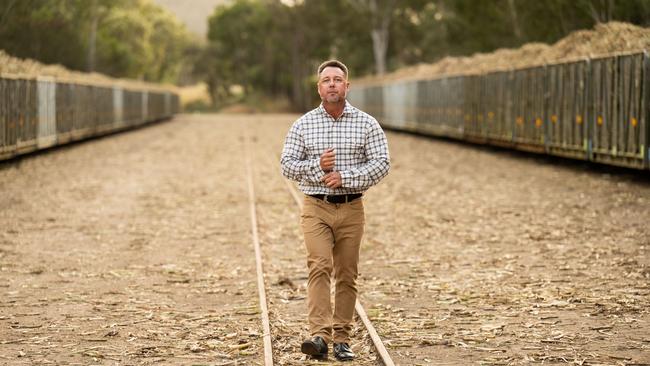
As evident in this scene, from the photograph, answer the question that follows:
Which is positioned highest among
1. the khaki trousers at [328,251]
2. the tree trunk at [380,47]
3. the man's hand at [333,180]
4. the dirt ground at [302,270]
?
the tree trunk at [380,47]

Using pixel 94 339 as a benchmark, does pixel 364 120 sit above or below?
above

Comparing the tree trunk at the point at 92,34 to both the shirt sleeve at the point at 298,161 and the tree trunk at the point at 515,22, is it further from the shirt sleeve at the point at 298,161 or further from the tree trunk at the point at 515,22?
the shirt sleeve at the point at 298,161

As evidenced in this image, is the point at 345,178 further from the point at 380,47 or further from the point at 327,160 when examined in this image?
the point at 380,47

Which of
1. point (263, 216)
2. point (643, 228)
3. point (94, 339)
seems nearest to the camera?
point (94, 339)

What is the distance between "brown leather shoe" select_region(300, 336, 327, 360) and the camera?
654cm

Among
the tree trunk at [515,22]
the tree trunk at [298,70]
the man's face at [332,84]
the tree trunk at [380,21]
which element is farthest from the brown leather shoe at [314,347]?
the tree trunk at [298,70]

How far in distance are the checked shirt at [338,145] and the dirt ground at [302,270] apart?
1.38m

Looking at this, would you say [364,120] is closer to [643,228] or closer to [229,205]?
[643,228]

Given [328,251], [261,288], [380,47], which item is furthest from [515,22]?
[328,251]

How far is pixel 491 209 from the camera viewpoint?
643 inches

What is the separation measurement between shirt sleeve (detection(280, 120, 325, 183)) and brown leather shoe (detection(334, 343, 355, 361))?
1.20 m

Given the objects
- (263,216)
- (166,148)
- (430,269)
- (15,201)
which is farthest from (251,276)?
(166,148)

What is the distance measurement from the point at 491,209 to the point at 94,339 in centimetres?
988

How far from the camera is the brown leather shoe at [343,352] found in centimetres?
670
